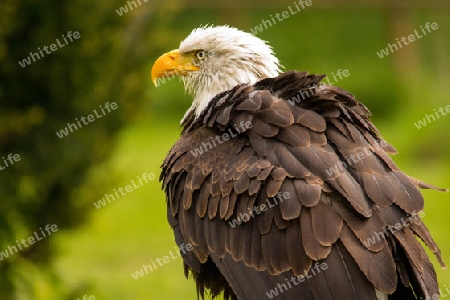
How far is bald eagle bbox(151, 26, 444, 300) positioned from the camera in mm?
5527

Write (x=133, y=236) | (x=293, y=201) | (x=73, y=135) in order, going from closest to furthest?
(x=293, y=201) → (x=73, y=135) → (x=133, y=236)

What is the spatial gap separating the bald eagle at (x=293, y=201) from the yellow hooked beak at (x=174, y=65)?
1.61 feet

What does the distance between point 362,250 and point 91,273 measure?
7230mm

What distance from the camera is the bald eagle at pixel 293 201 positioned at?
553 cm

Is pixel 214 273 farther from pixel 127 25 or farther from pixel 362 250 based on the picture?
pixel 127 25

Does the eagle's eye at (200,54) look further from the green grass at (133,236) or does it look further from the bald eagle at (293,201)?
the green grass at (133,236)

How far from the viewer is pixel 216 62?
6.84m

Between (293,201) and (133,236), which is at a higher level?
(133,236)

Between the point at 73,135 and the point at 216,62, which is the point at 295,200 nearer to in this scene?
the point at 216,62

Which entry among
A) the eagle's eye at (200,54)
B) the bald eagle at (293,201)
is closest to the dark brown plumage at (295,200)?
the bald eagle at (293,201)

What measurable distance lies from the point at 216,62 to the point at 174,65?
333mm

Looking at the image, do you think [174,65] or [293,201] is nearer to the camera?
[293,201]

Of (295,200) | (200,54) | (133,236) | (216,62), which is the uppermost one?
(200,54)

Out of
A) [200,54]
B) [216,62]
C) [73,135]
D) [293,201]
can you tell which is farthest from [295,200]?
[73,135]
